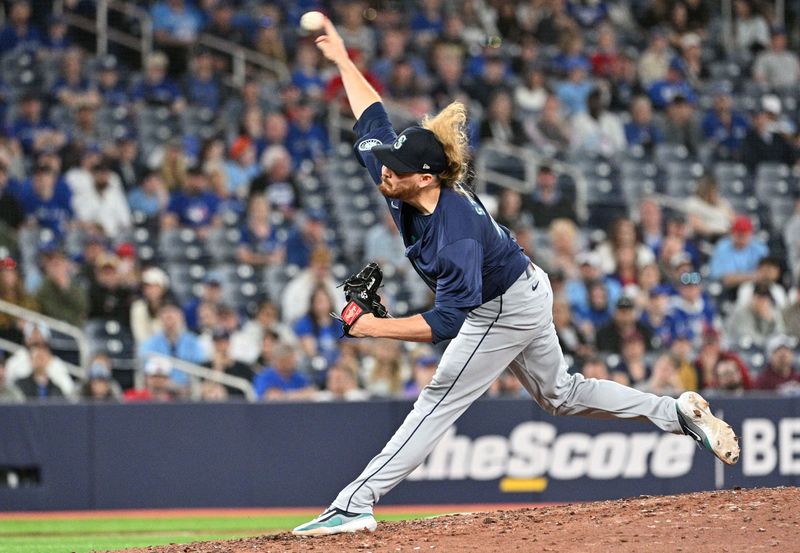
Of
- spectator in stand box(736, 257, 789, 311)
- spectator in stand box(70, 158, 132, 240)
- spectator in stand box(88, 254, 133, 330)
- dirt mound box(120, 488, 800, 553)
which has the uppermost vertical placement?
spectator in stand box(70, 158, 132, 240)

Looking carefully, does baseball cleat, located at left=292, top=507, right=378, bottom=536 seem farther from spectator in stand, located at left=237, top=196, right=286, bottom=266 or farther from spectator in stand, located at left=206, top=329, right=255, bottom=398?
spectator in stand, located at left=237, top=196, right=286, bottom=266

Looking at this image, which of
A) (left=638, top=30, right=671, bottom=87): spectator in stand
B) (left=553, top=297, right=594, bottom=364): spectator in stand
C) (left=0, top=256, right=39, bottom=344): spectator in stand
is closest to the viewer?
(left=0, top=256, right=39, bottom=344): spectator in stand

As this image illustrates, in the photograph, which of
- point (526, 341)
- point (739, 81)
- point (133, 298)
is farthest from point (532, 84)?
point (526, 341)

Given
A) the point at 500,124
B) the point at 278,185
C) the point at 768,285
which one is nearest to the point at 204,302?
the point at 278,185

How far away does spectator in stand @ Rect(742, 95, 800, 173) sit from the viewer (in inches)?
646

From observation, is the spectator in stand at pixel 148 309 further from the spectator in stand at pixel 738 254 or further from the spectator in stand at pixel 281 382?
the spectator in stand at pixel 738 254

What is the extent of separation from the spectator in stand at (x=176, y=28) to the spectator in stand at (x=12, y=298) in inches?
165

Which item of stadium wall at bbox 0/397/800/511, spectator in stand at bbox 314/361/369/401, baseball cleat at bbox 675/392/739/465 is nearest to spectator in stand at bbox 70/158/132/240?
stadium wall at bbox 0/397/800/511

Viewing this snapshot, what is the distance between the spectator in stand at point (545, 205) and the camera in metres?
14.6

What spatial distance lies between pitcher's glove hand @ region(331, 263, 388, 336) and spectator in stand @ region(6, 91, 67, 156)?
8543mm

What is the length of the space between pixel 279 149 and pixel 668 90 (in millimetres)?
5525

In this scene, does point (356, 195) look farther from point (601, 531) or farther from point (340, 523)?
point (601, 531)

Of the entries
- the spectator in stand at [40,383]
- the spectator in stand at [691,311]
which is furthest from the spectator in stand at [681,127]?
the spectator in stand at [40,383]

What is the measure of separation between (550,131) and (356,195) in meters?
2.59
